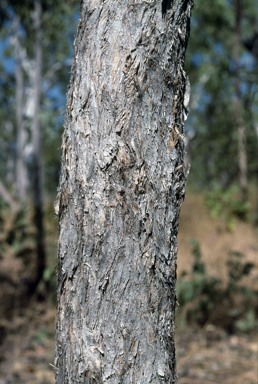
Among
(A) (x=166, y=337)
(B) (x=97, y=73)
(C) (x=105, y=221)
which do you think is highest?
(B) (x=97, y=73)

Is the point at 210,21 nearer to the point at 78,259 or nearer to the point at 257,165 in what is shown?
the point at 257,165

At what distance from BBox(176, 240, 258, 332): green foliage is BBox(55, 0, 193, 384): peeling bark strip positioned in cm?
259

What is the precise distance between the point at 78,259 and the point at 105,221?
Result: 0.50ft

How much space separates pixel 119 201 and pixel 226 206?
280 inches

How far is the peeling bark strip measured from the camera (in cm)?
111

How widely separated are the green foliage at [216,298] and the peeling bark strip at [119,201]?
2.59 meters

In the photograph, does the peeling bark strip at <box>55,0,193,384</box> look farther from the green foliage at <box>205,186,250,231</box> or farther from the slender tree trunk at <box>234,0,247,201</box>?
the green foliage at <box>205,186,250,231</box>

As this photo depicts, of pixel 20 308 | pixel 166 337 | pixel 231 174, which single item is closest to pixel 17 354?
pixel 20 308

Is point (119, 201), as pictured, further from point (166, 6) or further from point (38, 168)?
point (38, 168)

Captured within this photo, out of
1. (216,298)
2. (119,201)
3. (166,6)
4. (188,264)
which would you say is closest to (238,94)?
(188,264)

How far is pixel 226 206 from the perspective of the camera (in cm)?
790

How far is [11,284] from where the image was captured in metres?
5.37

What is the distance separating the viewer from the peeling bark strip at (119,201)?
111 cm

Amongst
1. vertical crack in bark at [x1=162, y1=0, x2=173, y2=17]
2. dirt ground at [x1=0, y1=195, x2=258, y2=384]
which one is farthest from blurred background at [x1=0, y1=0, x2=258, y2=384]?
vertical crack in bark at [x1=162, y1=0, x2=173, y2=17]
